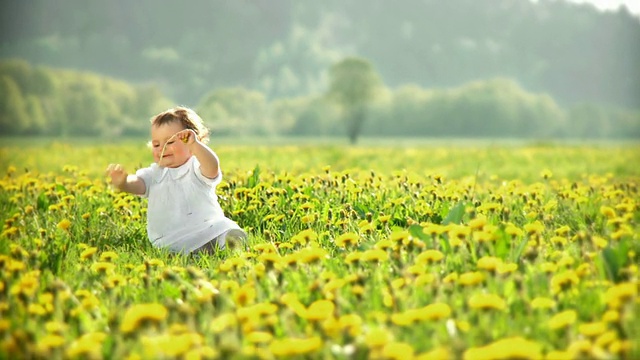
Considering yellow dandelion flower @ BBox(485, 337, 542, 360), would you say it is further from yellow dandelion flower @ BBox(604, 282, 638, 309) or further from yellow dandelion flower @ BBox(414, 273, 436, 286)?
yellow dandelion flower @ BBox(414, 273, 436, 286)

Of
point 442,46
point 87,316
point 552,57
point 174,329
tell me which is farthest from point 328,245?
point 442,46

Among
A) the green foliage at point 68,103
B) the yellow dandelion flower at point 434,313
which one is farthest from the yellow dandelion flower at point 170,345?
the green foliage at point 68,103

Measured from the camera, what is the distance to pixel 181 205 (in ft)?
16.7

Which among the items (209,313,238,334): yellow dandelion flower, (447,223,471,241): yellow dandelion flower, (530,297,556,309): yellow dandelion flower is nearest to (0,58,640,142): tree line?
(447,223,471,241): yellow dandelion flower

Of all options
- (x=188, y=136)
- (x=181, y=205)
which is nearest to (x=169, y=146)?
(x=188, y=136)

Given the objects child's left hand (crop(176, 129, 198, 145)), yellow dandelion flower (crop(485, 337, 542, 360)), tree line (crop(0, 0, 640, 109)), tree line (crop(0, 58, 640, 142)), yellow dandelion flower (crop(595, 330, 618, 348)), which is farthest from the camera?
tree line (crop(0, 0, 640, 109))

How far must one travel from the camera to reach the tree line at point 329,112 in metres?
84.2

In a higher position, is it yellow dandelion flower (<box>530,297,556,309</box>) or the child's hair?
the child's hair

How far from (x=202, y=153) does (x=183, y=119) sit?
1.65 feet

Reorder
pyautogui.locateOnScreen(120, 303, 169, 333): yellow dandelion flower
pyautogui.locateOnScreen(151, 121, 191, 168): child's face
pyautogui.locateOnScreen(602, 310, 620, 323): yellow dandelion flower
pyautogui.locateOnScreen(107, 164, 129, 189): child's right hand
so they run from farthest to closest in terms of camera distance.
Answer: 1. pyautogui.locateOnScreen(151, 121, 191, 168): child's face
2. pyautogui.locateOnScreen(107, 164, 129, 189): child's right hand
3. pyautogui.locateOnScreen(602, 310, 620, 323): yellow dandelion flower
4. pyautogui.locateOnScreen(120, 303, 169, 333): yellow dandelion flower

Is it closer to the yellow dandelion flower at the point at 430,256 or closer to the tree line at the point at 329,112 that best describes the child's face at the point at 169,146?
the yellow dandelion flower at the point at 430,256

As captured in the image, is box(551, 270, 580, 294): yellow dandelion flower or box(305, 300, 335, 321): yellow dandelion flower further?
box(551, 270, 580, 294): yellow dandelion flower

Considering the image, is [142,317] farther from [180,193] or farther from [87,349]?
[180,193]

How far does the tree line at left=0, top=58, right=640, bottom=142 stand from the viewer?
276ft
